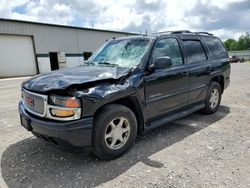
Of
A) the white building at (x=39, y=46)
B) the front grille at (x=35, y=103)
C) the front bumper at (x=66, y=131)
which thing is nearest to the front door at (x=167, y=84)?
the front bumper at (x=66, y=131)

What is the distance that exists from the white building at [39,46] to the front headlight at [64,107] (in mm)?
22879

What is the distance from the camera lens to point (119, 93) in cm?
353

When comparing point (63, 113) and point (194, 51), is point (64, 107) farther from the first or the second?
point (194, 51)

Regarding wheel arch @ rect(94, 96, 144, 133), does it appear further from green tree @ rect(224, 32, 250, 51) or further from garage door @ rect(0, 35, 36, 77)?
green tree @ rect(224, 32, 250, 51)

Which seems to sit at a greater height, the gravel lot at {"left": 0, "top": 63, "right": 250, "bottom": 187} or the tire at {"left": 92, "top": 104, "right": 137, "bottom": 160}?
the tire at {"left": 92, "top": 104, "right": 137, "bottom": 160}

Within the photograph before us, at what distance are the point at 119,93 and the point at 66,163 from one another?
1281 mm

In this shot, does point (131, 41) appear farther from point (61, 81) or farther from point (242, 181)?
point (242, 181)

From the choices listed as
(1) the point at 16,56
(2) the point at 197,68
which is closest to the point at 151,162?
(2) the point at 197,68

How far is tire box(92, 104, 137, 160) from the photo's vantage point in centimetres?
336

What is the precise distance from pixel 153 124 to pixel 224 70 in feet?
10.1

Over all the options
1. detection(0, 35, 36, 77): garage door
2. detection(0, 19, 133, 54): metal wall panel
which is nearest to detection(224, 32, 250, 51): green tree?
detection(0, 19, 133, 54): metal wall panel

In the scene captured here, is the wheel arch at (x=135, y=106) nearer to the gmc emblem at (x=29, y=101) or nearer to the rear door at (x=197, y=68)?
the gmc emblem at (x=29, y=101)

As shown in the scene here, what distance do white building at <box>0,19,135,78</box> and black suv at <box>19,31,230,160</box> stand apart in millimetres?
21667

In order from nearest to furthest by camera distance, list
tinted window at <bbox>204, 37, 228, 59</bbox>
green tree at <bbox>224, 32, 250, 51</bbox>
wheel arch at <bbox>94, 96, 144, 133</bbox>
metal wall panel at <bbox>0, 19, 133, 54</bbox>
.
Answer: wheel arch at <bbox>94, 96, 144, 133</bbox>
tinted window at <bbox>204, 37, 228, 59</bbox>
metal wall panel at <bbox>0, 19, 133, 54</bbox>
green tree at <bbox>224, 32, 250, 51</bbox>
